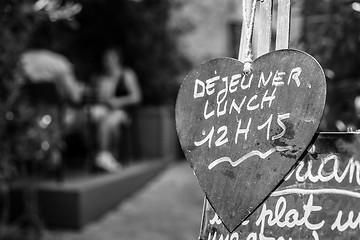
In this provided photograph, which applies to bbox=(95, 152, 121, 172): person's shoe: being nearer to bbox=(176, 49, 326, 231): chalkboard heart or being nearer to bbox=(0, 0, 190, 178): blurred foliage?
bbox=(0, 0, 190, 178): blurred foliage

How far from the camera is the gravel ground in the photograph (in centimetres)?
523

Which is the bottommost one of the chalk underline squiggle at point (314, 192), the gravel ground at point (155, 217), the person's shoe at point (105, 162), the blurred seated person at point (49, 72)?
the gravel ground at point (155, 217)

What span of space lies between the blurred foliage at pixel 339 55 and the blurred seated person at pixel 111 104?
11.8 ft

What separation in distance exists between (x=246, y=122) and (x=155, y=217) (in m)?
4.51

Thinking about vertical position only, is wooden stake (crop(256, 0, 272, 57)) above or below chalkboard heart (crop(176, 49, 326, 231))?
above

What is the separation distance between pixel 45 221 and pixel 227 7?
24.8 feet

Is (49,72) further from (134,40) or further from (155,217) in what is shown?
(134,40)

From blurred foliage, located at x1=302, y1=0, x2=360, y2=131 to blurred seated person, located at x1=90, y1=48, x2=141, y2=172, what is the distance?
3.60 m

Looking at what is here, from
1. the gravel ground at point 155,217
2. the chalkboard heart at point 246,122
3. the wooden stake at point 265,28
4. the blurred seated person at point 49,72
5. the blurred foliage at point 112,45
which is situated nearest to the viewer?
the chalkboard heart at point 246,122

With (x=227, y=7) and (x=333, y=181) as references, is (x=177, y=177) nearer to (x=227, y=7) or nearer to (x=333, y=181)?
(x=227, y=7)

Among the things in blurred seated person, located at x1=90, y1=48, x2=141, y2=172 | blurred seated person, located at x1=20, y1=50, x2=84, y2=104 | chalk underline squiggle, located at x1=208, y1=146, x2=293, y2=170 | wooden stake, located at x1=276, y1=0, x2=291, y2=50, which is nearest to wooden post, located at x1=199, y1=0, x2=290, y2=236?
wooden stake, located at x1=276, y1=0, x2=291, y2=50

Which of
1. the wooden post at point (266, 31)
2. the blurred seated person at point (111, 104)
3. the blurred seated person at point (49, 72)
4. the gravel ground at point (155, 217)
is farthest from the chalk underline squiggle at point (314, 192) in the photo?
the blurred seated person at point (111, 104)

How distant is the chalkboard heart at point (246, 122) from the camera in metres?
1.50

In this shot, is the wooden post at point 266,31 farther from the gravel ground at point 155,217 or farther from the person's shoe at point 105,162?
the person's shoe at point 105,162
